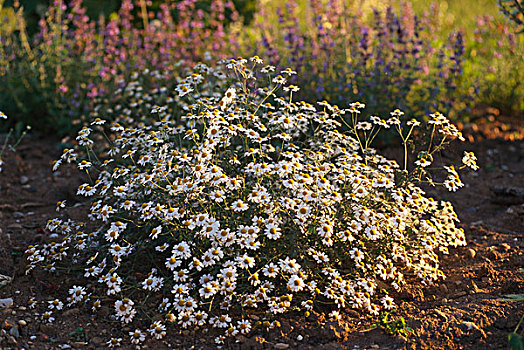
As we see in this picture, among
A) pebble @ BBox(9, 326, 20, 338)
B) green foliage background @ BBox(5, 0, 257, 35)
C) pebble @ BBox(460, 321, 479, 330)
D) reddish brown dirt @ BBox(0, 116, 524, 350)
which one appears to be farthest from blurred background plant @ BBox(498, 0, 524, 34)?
pebble @ BBox(9, 326, 20, 338)

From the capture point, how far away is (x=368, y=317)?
309 cm

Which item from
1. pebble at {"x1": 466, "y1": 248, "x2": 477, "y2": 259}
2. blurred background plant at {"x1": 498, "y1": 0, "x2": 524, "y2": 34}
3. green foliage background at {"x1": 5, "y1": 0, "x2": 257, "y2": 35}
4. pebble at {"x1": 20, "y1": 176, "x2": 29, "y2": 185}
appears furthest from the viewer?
green foliage background at {"x1": 5, "y1": 0, "x2": 257, "y2": 35}

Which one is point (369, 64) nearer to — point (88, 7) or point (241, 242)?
point (241, 242)

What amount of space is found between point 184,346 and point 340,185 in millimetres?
1369

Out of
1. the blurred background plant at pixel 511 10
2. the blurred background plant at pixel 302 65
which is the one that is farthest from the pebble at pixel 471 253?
the blurred background plant at pixel 511 10

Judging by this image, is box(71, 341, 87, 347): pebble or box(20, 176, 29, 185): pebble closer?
box(71, 341, 87, 347): pebble

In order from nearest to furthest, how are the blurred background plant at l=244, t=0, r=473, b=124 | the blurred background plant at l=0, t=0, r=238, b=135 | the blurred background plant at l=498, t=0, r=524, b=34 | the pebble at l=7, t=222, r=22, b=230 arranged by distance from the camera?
the pebble at l=7, t=222, r=22, b=230 → the blurred background plant at l=498, t=0, r=524, b=34 → the blurred background plant at l=244, t=0, r=473, b=124 → the blurred background plant at l=0, t=0, r=238, b=135

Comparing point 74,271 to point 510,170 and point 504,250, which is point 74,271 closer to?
point 504,250

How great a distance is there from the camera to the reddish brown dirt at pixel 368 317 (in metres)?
2.87

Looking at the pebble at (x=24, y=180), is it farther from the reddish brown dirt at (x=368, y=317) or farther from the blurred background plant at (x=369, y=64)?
the blurred background plant at (x=369, y=64)

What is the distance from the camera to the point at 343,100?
5168 millimetres

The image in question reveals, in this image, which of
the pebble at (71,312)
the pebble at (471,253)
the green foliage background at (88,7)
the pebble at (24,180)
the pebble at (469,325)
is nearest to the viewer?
the pebble at (469,325)

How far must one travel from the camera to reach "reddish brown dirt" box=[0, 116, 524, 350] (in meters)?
2.87

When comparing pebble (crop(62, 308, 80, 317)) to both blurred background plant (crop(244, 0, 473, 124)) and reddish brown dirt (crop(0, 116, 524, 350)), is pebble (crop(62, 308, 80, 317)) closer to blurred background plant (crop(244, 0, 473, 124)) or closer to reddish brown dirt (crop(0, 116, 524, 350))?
reddish brown dirt (crop(0, 116, 524, 350))
